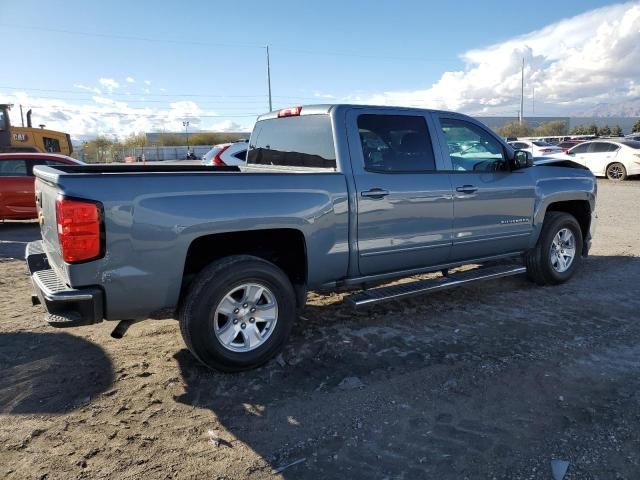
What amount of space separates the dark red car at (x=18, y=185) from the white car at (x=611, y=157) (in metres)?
17.1

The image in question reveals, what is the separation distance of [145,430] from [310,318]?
2.07 m

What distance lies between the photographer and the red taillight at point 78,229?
9.59 ft

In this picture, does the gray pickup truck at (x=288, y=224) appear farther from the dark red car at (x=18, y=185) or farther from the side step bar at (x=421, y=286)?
the dark red car at (x=18, y=185)

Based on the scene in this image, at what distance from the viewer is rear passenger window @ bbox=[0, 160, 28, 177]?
9.76m

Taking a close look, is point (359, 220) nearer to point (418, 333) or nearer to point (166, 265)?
point (418, 333)

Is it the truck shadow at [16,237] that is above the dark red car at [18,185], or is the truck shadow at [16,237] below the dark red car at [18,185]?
below

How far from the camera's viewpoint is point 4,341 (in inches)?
166

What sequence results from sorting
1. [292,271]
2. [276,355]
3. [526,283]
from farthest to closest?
[526,283] < [292,271] < [276,355]

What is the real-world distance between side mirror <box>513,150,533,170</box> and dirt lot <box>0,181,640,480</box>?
1462 millimetres

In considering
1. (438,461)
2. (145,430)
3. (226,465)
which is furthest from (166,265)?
(438,461)

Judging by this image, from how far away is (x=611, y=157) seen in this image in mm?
18922

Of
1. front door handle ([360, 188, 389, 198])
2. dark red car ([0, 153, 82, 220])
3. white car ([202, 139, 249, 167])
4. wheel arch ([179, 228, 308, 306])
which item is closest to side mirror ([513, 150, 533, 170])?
front door handle ([360, 188, 389, 198])

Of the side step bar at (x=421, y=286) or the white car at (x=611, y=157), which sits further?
the white car at (x=611, y=157)

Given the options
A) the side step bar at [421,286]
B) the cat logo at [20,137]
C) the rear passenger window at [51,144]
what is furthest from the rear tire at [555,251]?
the rear passenger window at [51,144]
